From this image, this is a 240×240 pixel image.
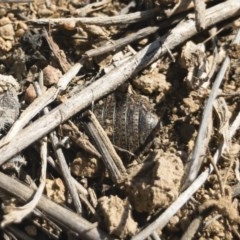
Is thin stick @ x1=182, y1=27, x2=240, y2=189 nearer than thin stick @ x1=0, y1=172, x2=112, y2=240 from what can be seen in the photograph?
No

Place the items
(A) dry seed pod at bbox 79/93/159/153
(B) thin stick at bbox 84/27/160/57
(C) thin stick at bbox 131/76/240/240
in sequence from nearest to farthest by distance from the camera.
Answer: (C) thin stick at bbox 131/76/240/240
(A) dry seed pod at bbox 79/93/159/153
(B) thin stick at bbox 84/27/160/57

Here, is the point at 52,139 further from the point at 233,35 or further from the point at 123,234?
the point at 233,35

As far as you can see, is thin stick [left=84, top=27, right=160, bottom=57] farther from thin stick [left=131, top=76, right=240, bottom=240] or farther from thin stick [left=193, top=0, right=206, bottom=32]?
thin stick [left=131, top=76, right=240, bottom=240]

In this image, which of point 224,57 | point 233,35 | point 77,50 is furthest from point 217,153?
point 77,50

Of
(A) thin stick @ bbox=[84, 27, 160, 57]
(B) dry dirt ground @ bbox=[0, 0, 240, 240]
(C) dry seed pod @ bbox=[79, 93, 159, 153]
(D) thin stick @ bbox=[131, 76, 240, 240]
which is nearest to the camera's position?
(D) thin stick @ bbox=[131, 76, 240, 240]

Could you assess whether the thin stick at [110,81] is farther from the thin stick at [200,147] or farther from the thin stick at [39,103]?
the thin stick at [200,147]

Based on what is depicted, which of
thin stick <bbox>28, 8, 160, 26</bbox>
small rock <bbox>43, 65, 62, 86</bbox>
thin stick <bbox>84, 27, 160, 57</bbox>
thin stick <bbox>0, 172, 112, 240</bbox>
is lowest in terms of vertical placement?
thin stick <bbox>0, 172, 112, 240</bbox>

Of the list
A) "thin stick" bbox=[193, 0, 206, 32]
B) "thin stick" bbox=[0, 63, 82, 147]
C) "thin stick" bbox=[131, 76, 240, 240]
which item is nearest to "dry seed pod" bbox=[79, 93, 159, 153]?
"thin stick" bbox=[0, 63, 82, 147]

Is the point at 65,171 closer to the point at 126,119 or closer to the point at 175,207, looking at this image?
the point at 126,119

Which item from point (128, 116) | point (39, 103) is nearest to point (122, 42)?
point (128, 116)
